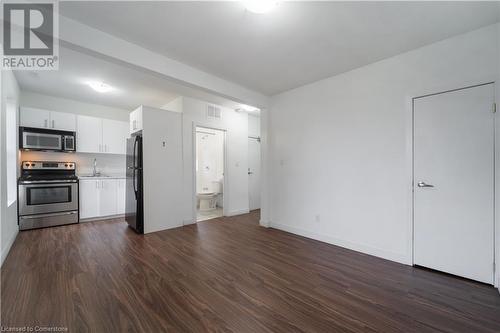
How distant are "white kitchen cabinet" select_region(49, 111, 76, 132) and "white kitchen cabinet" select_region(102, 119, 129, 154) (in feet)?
1.81

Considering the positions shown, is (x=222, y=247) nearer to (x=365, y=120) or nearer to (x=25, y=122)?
(x=365, y=120)

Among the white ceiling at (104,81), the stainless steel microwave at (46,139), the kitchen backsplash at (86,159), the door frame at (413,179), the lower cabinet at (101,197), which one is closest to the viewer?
the door frame at (413,179)

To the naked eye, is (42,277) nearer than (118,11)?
No

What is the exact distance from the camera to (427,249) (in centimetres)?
247

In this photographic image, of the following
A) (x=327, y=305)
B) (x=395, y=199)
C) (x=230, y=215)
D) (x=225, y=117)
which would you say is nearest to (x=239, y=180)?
(x=230, y=215)

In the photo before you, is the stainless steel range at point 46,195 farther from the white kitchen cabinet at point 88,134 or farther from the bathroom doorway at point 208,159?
the bathroom doorway at point 208,159

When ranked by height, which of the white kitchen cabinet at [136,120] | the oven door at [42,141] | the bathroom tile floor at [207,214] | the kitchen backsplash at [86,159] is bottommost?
the bathroom tile floor at [207,214]

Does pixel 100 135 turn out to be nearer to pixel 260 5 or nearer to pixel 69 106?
pixel 69 106

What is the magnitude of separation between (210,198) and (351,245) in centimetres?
380

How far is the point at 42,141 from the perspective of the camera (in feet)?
13.7

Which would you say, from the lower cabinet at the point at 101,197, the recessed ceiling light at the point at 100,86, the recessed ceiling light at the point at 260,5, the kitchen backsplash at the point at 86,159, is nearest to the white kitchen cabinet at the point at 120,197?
the lower cabinet at the point at 101,197

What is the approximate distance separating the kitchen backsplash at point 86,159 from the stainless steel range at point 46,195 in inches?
6.5

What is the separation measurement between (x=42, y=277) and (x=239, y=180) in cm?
378

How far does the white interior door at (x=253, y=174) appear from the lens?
5.82m
